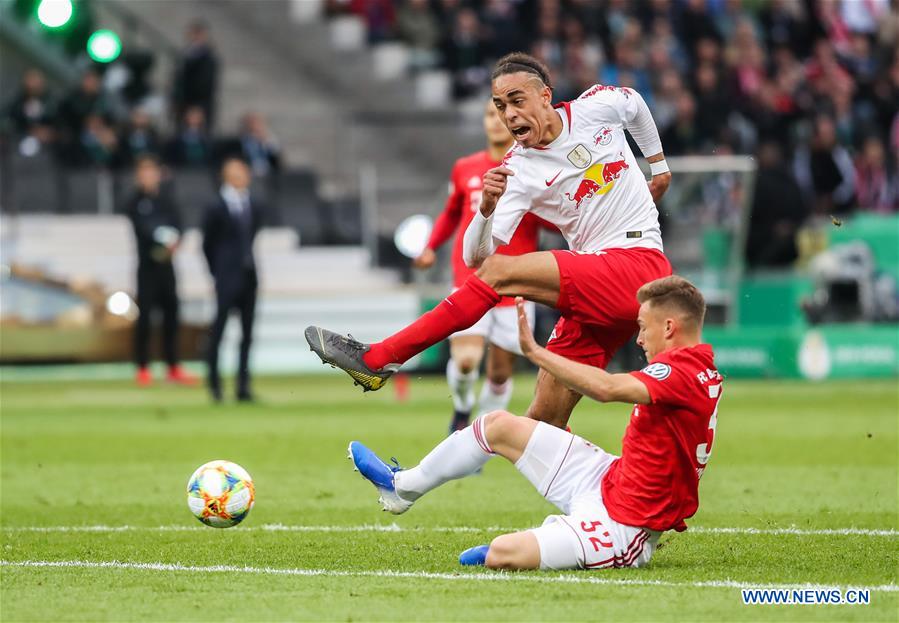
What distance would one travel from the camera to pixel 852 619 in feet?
19.6

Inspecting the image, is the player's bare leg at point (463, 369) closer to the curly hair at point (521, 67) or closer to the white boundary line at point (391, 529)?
the white boundary line at point (391, 529)

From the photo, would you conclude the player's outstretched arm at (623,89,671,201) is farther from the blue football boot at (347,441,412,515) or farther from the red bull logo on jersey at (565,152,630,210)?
the blue football boot at (347,441,412,515)

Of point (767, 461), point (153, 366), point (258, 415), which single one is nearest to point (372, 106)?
point (153, 366)

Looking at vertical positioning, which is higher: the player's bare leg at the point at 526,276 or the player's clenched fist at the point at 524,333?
the player's bare leg at the point at 526,276

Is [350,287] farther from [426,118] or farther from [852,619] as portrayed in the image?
[852,619]

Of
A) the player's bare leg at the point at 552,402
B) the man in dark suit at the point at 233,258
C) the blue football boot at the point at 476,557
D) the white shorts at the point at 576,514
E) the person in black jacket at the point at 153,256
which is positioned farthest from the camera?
the person in black jacket at the point at 153,256

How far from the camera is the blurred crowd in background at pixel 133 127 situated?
81.6 ft

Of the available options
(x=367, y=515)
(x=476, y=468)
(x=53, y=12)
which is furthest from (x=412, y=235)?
(x=476, y=468)

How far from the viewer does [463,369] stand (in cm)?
1158

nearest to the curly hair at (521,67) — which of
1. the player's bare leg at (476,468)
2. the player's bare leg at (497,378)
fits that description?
the player's bare leg at (476,468)

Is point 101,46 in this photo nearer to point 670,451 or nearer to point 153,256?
point 153,256

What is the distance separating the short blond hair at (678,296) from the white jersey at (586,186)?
111cm

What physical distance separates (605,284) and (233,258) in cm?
985

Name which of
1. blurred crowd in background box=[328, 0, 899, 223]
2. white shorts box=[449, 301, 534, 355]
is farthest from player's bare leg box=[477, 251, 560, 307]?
blurred crowd in background box=[328, 0, 899, 223]
